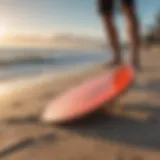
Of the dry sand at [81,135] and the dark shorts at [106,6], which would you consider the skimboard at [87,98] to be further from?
the dark shorts at [106,6]

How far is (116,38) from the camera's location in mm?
2680

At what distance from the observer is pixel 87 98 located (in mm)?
1473

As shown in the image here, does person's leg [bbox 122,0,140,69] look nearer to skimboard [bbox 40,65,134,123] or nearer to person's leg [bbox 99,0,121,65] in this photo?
person's leg [bbox 99,0,121,65]

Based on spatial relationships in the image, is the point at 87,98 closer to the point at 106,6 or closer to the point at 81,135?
the point at 81,135

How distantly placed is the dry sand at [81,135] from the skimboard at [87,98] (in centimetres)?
4

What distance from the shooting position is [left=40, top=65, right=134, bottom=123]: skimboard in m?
1.40

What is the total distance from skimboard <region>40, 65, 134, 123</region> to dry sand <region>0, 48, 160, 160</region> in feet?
0.13

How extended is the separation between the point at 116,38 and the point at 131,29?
137 millimetres

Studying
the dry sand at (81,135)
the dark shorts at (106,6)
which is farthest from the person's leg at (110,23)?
the dry sand at (81,135)

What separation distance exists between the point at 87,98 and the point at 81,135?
0.21 meters

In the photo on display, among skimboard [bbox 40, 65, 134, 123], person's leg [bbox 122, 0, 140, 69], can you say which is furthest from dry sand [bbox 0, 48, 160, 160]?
person's leg [bbox 122, 0, 140, 69]

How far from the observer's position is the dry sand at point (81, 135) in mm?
1119

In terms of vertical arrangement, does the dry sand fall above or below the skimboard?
below

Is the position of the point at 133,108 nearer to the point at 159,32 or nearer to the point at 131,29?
the point at 131,29
